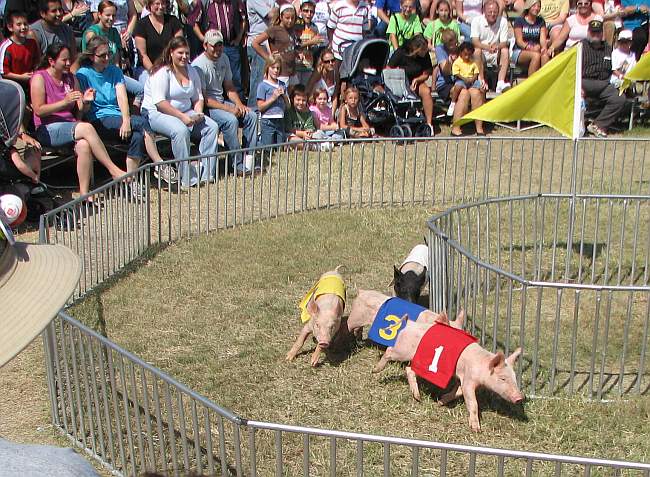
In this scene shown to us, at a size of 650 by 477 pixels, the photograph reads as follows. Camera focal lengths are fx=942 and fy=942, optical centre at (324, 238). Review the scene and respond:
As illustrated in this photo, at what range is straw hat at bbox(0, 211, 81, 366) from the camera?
259 cm

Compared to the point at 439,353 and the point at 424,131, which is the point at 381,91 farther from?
the point at 439,353

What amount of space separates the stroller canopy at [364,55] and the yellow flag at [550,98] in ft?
22.9

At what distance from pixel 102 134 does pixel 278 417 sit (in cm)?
634

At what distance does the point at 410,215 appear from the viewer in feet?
35.2

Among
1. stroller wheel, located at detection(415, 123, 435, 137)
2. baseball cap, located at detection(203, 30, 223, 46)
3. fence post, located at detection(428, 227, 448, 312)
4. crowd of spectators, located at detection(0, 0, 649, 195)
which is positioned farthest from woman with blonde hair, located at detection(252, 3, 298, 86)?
fence post, located at detection(428, 227, 448, 312)

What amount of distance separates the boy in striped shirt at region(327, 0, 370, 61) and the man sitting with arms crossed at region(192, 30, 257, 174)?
2948 mm

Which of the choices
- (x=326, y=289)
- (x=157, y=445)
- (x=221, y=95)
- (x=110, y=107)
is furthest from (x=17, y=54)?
(x=157, y=445)

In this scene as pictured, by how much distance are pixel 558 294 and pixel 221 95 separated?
7761 millimetres

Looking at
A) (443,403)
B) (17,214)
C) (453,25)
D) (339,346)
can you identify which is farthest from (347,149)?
(443,403)

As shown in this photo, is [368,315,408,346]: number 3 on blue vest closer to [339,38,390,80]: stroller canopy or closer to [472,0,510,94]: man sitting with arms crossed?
[339,38,390,80]: stroller canopy

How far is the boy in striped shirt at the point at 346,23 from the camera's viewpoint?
15.5 metres

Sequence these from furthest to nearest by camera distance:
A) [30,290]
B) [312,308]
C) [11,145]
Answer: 1. [11,145]
2. [312,308]
3. [30,290]

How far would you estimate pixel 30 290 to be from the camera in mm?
2723

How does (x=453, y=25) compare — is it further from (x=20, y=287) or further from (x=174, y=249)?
(x=20, y=287)
